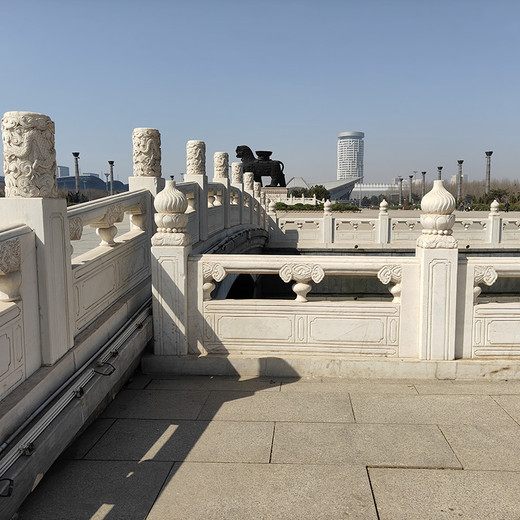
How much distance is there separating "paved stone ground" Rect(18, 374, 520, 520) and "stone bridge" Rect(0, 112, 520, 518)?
0.22 metres

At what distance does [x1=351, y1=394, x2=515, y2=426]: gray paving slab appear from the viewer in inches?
126

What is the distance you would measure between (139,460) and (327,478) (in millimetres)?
1020

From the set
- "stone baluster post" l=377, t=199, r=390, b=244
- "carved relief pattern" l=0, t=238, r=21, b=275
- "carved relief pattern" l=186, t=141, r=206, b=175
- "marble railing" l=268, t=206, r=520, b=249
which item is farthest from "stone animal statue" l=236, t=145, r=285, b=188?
"carved relief pattern" l=0, t=238, r=21, b=275

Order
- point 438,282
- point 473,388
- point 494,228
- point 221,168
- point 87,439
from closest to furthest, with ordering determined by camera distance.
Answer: point 87,439
point 473,388
point 438,282
point 221,168
point 494,228

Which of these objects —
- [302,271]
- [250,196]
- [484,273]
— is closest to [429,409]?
[484,273]

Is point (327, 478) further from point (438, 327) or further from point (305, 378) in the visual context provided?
point (438, 327)

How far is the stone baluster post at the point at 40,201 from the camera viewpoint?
267 cm

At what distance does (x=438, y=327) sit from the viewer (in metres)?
3.91

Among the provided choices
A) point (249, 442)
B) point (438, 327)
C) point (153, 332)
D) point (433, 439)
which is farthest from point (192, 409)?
point (438, 327)

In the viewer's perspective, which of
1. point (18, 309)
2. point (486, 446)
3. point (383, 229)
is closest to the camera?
point (18, 309)

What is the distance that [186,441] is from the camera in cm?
292

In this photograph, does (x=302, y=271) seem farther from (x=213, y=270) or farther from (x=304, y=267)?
(x=213, y=270)

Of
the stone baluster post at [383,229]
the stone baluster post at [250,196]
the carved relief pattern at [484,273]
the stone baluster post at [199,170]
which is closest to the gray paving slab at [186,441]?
the carved relief pattern at [484,273]

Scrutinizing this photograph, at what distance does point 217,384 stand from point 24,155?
217cm
